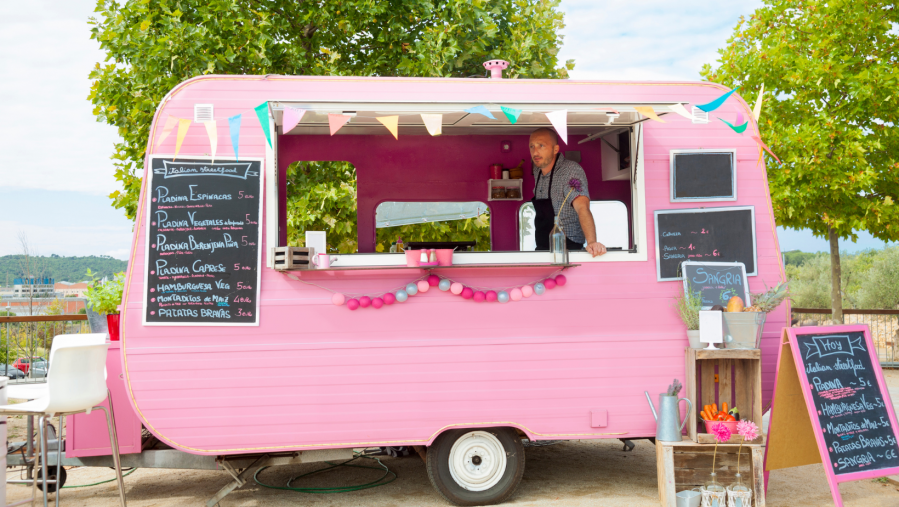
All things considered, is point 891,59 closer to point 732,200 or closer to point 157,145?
point 732,200

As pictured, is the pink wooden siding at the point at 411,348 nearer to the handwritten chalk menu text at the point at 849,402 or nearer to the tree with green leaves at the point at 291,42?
the handwritten chalk menu text at the point at 849,402

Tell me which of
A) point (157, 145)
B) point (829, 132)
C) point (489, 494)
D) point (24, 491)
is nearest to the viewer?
point (157, 145)

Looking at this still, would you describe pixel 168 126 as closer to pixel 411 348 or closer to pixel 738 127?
pixel 411 348

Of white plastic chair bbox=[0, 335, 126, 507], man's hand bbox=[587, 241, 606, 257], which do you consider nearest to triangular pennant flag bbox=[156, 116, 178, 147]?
white plastic chair bbox=[0, 335, 126, 507]

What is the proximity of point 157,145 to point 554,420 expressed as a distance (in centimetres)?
325

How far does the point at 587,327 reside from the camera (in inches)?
180

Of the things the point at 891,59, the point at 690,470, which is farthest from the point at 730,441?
the point at 891,59

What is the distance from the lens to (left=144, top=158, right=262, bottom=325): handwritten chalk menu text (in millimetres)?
4258

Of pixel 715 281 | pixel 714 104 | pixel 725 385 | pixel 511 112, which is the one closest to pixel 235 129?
pixel 511 112

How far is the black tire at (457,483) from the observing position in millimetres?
4535

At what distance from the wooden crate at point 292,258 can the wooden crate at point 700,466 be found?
266 centimetres

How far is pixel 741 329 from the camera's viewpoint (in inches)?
174

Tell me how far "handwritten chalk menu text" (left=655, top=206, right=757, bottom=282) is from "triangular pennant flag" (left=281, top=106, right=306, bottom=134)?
2563 millimetres

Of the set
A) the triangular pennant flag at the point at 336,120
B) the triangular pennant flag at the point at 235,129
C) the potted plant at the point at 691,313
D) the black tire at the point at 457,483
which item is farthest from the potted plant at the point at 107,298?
the potted plant at the point at 691,313
